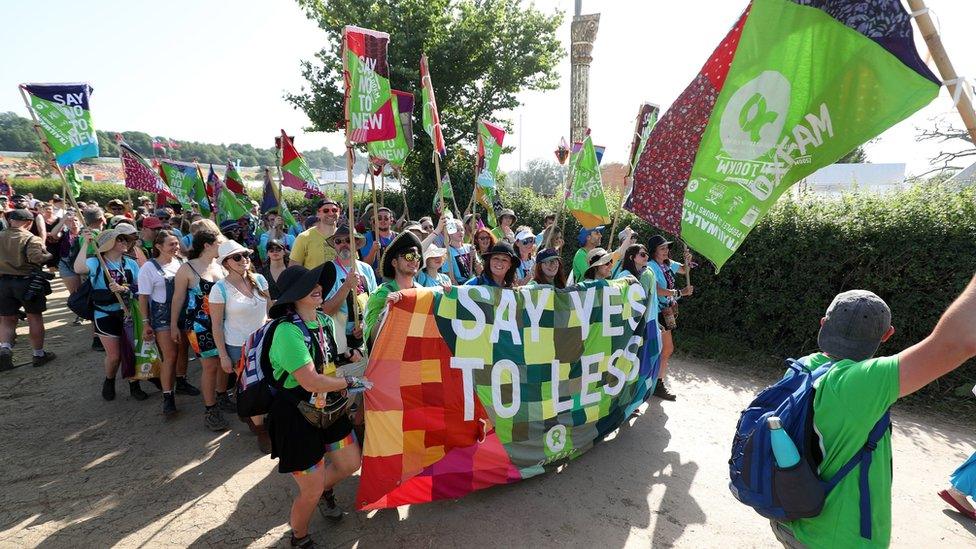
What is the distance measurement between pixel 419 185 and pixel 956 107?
60.8 feet

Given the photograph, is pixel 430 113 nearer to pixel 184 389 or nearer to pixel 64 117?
pixel 64 117

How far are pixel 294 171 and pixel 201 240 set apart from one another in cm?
361

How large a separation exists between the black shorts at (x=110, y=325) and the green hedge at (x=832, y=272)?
7.67 meters

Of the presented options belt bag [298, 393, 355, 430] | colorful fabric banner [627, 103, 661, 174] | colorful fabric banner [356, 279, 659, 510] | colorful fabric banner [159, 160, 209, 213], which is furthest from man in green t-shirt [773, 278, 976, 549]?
colorful fabric banner [159, 160, 209, 213]

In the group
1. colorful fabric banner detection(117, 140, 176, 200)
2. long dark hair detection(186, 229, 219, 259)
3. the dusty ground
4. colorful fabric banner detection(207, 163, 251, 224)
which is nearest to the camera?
the dusty ground

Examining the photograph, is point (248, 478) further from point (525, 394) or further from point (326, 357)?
point (525, 394)

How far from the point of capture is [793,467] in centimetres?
171

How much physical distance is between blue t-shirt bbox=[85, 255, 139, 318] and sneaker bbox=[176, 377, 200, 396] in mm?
1052

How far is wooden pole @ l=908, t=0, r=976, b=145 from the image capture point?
1596 millimetres

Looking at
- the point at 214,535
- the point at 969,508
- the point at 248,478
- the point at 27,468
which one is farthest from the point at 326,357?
the point at 969,508

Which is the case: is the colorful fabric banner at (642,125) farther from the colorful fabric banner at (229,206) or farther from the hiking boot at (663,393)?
the colorful fabric banner at (229,206)

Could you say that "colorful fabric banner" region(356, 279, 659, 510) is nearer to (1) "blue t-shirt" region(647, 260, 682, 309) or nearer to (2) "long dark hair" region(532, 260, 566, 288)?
(2) "long dark hair" region(532, 260, 566, 288)

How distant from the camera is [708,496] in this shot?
374 cm

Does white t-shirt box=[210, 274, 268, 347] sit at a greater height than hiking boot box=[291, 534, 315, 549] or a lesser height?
greater
